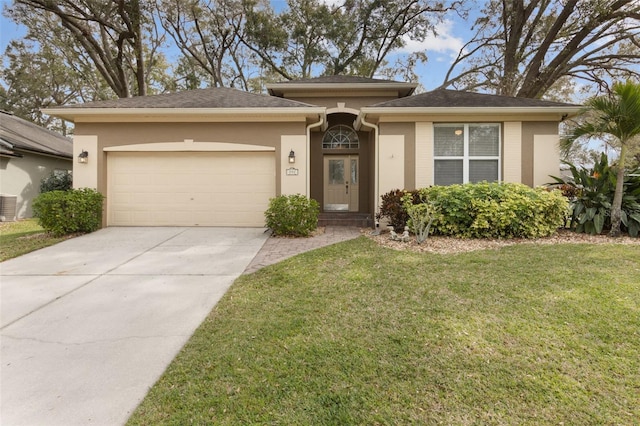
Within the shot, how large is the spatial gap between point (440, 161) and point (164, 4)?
671 inches

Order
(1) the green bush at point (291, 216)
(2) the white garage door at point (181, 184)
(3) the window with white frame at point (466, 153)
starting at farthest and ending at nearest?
(2) the white garage door at point (181, 184) → (3) the window with white frame at point (466, 153) → (1) the green bush at point (291, 216)

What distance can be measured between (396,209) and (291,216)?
2467 mm

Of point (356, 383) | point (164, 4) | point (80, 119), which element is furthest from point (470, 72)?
point (356, 383)

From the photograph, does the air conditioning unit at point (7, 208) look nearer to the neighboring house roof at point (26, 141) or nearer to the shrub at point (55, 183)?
the shrub at point (55, 183)

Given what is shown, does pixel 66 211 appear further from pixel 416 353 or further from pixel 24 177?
pixel 416 353

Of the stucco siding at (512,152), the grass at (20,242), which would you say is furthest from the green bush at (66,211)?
the stucco siding at (512,152)

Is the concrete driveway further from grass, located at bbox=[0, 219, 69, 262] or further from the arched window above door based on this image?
the arched window above door

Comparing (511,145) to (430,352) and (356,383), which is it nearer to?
(430,352)

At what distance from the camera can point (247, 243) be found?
272 inches

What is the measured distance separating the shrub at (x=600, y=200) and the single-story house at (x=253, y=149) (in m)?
1.36

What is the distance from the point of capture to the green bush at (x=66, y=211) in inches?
290

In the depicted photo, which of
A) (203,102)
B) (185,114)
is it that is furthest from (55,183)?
(203,102)

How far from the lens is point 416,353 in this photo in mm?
2590

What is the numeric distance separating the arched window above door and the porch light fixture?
7.04 metres
